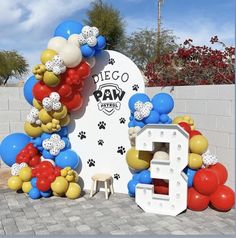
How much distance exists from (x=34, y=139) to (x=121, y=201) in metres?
1.72

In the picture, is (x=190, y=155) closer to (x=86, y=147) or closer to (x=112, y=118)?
(x=112, y=118)

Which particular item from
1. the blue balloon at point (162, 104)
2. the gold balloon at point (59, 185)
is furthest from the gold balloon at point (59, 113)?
the blue balloon at point (162, 104)

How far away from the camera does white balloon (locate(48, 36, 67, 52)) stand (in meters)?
4.83

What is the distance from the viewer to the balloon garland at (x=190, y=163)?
4402 mm

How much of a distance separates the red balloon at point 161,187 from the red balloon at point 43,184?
1580 mm

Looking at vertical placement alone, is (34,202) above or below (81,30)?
below

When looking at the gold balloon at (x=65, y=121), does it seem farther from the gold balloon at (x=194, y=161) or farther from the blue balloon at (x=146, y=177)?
the gold balloon at (x=194, y=161)

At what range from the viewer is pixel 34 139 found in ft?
17.5

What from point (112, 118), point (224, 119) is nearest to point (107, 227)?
point (112, 118)

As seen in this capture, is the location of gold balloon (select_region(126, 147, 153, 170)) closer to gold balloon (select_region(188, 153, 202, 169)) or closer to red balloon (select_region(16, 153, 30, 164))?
gold balloon (select_region(188, 153, 202, 169))

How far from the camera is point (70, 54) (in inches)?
186

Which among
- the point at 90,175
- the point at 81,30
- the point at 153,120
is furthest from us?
the point at 90,175

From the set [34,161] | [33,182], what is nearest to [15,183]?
[33,182]

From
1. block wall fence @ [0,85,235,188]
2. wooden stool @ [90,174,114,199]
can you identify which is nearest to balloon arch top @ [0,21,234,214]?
wooden stool @ [90,174,114,199]
